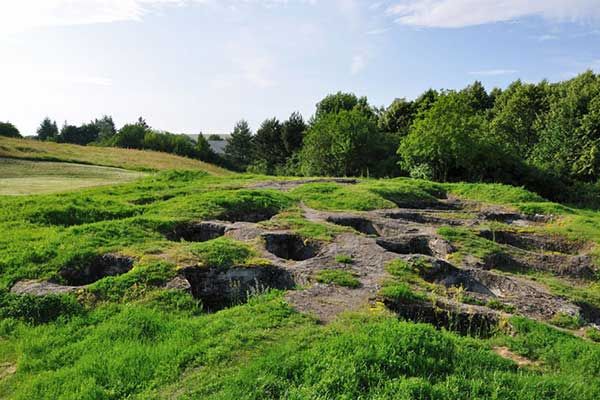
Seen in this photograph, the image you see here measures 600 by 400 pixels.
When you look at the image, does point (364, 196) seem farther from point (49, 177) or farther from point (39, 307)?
point (49, 177)

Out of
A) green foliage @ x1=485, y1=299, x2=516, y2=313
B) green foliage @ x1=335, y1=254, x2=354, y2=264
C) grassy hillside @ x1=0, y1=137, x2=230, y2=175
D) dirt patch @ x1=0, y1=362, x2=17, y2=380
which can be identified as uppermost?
grassy hillside @ x1=0, y1=137, x2=230, y2=175

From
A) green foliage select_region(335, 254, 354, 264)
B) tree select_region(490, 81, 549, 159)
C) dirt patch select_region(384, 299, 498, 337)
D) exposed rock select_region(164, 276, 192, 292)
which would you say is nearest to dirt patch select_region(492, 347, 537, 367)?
dirt patch select_region(384, 299, 498, 337)

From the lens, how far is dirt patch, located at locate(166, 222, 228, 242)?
44.4ft

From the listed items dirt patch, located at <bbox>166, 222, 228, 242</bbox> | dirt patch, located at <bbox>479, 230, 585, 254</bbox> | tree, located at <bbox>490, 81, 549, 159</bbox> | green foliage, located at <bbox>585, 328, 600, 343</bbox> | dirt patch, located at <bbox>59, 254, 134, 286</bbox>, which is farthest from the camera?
tree, located at <bbox>490, 81, 549, 159</bbox>

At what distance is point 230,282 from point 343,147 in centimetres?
3485

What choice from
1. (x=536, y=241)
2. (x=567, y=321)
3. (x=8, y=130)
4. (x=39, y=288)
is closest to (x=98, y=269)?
(x=39, y=288)

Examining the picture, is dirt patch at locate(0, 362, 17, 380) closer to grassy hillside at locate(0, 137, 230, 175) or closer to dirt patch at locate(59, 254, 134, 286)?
dirt patch at locate(59, 254, 134, 286)

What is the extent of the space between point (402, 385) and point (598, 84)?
46.5 metres

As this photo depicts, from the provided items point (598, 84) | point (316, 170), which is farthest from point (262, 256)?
point (598, 84)

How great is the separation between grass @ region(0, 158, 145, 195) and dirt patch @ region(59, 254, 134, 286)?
1495 cm

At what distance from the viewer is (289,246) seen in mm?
12539

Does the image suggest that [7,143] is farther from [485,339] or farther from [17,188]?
[485,339]

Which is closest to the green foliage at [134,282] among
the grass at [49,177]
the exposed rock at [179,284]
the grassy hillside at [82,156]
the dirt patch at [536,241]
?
the exposed rock at [179,284]

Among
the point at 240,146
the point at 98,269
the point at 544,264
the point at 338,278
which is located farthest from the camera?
the point at 240,146
